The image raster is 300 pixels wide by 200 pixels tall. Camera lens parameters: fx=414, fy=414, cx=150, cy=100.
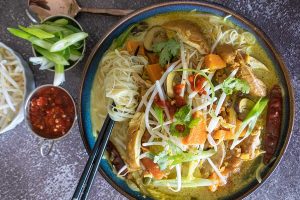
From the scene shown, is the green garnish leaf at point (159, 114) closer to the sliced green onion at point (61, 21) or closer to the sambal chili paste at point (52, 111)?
the sambal chili paste at point (52, 111)

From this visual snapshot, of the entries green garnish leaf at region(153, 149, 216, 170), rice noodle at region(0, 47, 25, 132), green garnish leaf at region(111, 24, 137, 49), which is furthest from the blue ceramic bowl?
rice noodle at region(0, 47, 25, 132)

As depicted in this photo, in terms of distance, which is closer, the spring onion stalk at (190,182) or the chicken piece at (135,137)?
the chicken piece at (135,137)

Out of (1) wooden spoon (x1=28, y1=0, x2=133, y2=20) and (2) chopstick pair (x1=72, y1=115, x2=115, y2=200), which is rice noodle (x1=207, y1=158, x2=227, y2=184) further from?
(1) wooden spoon (x1=28, y1=0, x2=133, y2=20)

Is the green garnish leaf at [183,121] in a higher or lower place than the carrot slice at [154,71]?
lower

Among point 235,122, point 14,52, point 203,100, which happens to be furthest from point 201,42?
point 14,52

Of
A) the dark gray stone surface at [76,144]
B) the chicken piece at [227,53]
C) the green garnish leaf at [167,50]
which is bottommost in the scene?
the dark gray stone surface at [76,144]

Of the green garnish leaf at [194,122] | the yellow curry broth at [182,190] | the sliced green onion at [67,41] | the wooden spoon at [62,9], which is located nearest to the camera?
the green garnish leaf at [194,122]

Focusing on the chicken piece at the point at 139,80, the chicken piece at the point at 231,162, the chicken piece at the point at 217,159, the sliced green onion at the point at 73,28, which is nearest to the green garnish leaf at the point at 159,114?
the chicken piece at the point at 139,80
